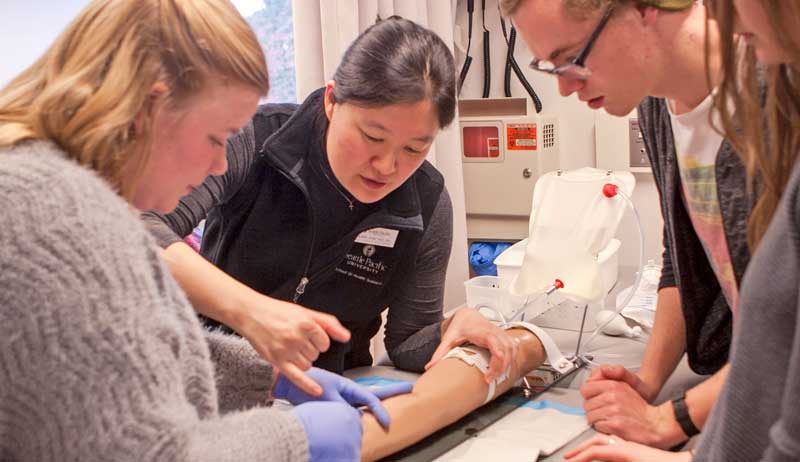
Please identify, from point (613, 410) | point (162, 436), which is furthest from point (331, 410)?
point (613, 410)

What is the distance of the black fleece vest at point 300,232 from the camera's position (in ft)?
5.45

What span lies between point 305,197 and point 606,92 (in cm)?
66

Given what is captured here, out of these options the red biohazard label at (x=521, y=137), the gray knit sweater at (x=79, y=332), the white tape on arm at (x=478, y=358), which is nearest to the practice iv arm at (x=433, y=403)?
the white tape on arm at (x=478, y=358)

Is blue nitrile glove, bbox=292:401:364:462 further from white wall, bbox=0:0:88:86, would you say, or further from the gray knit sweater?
white wall, bbox=0:0:88:86

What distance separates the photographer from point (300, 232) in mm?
1681

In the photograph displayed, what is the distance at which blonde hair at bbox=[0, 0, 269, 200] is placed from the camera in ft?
2.72

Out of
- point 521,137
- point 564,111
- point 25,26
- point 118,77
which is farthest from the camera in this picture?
point 564,111

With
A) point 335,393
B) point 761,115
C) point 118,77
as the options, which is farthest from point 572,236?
point 118,77

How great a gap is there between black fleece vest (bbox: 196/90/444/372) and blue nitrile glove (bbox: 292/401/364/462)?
0.68m

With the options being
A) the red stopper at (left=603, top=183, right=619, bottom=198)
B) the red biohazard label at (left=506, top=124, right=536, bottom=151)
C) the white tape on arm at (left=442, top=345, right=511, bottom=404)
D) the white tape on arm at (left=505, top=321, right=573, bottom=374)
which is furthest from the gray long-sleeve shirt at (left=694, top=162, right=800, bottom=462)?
the red biohazard label at (left=506, top=124, right=536, bottom=151)

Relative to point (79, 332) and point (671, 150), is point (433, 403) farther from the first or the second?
point (79, 332)

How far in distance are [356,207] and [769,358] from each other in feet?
3.57

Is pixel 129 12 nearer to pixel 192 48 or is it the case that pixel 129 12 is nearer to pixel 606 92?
pixel 192 48

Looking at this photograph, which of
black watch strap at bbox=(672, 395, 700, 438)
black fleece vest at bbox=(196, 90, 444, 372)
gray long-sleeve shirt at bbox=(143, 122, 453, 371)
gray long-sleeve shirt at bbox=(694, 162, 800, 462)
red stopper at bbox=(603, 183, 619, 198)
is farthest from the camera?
red stopper at bbox=(603, 183, 619, 198)
